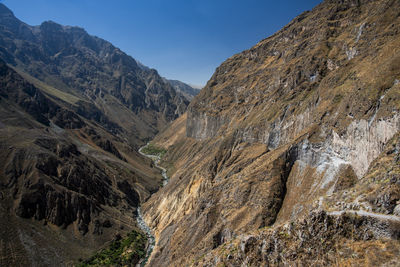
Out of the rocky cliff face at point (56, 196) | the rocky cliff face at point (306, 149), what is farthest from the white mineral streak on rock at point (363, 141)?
the rocky cliff face at point (56, 196)

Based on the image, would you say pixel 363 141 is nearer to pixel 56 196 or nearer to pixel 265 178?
pixel 265 178

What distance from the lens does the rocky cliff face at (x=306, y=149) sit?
27.1m

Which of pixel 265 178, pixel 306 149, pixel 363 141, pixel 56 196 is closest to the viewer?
pixel 363 141

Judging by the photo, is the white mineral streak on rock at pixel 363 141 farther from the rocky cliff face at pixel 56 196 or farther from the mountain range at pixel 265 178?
the rocky cliff face at pixel 56 196

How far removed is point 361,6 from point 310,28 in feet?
60.1

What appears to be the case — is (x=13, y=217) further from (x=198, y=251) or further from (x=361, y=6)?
(x=361, y=6)

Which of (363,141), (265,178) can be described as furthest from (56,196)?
(363,141)

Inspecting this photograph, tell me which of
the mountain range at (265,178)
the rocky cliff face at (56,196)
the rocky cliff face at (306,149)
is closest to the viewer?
the mountain range at (265,178)

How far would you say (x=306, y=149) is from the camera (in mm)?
40375

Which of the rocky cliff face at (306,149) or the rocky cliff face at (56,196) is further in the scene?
the rocky cliff face at (56,196)

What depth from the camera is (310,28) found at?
3374 inches

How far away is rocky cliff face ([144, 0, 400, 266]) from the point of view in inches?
1067

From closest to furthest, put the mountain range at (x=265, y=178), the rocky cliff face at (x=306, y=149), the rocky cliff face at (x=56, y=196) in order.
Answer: the mountain range at (x=265, y=178)
the rocky cliff face at (x=306, y=149)
the rocky cliff face at (x=56, y=196)

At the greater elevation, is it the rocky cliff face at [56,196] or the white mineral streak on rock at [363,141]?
the white mineral streak on rock at [363,141]
